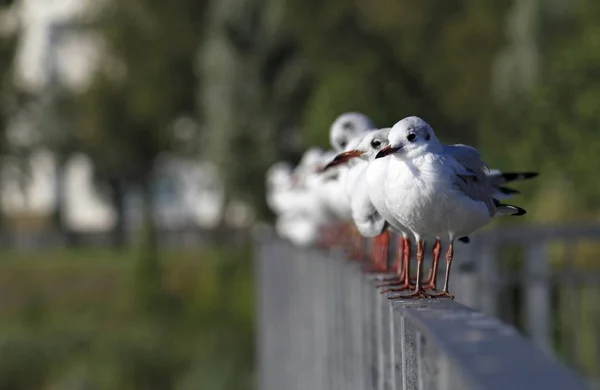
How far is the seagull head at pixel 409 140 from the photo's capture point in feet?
15.4

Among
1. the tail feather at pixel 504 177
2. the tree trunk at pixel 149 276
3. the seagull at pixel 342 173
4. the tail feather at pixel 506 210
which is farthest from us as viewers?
the tree trunk at pixel 149 276

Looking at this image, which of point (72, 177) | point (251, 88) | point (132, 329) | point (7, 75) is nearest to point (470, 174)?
point (132, 329)

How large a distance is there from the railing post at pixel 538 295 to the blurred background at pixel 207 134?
0.86 ft

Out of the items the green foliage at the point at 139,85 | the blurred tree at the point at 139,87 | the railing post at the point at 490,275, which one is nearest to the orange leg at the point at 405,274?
the railing post at the point at 490,275

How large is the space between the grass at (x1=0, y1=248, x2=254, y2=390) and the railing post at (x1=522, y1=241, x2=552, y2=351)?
7.77 metres

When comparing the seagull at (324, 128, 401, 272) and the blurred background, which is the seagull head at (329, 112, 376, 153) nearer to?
the seagull at (324, 128, 401, 272)

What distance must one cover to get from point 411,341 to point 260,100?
29412mm

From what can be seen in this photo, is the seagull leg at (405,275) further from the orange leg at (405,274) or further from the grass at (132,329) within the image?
the grass at (132,329)

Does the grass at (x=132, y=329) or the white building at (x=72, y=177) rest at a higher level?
the white building at (x=72, y=177)

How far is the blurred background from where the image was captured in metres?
16.1

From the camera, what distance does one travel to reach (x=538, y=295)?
14.6 m

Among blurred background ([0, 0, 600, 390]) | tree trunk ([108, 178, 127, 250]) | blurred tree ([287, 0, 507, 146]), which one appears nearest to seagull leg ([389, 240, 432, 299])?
blurred background ([0, 0, 600, 390])

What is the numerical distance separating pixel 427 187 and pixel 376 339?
1.32 m

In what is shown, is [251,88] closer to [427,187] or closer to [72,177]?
[72,177]
